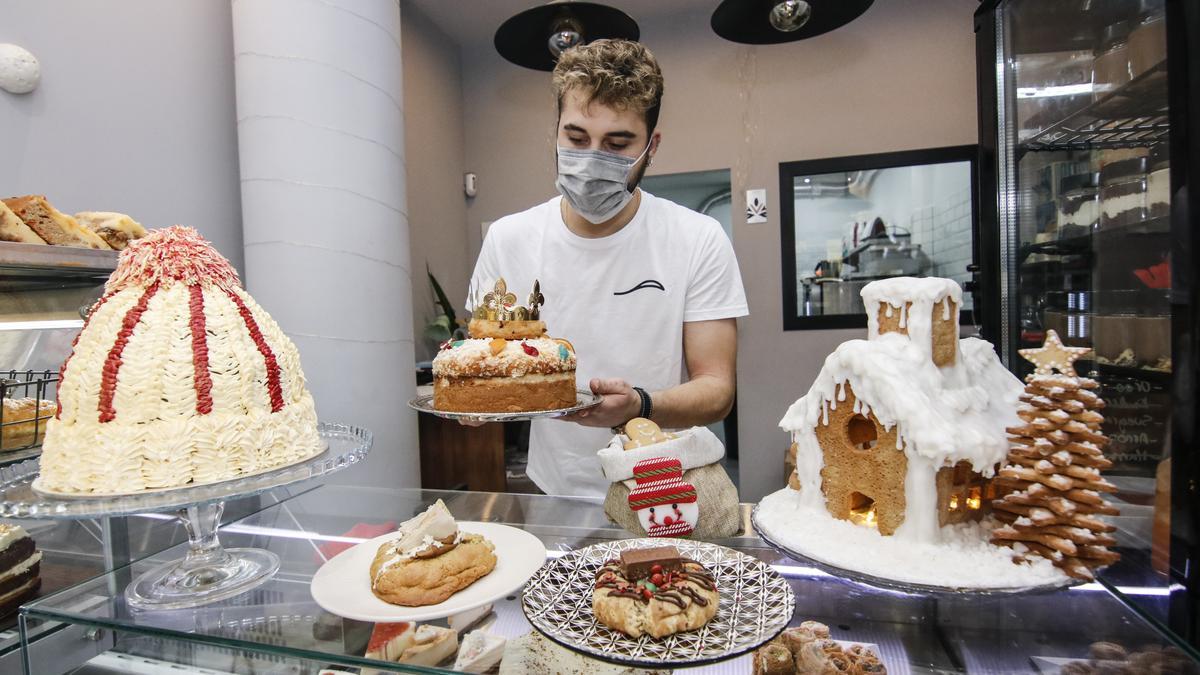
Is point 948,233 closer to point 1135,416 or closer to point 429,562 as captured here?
point 1135,416

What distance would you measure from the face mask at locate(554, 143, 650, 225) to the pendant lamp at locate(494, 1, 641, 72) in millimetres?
1611

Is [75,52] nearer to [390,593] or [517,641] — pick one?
[390,593]

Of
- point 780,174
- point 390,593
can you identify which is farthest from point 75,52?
point 780,174

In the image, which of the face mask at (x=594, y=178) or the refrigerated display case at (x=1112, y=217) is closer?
the refrigerated display case at (x=1112, y=217)

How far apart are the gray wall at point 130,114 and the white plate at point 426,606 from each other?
2301mm

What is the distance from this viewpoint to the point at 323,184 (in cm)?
327

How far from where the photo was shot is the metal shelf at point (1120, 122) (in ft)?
6.40

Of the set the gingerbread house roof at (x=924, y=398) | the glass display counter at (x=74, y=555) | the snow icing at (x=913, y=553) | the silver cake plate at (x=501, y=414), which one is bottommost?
the glass display counter at (x=74, y=555)

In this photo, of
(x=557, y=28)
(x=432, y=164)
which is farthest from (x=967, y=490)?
(x=432, y=164)

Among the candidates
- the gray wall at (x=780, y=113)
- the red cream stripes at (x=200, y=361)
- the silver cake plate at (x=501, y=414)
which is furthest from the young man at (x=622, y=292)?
the gray wall at (x=780, y=113)

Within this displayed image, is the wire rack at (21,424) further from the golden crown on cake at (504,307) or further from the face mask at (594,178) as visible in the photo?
the face mask at (594,178)

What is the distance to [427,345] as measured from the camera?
5273 millimetres

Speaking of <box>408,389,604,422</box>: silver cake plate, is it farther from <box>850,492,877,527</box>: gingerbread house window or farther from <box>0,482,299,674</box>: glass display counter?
<box>850,492,877,527</box>: gingerbread house window

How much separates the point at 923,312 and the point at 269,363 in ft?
4.84
